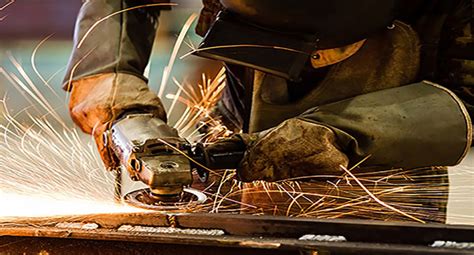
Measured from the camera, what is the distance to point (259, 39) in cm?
154

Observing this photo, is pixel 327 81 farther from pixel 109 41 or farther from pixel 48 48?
pixel 48 48

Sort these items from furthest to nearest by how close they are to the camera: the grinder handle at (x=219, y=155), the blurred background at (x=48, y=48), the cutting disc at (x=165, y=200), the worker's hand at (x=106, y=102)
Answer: the blurred background at (x=48, y=48) → the worker's hand at (x=106, y=102) → the grinder handle at (x=219, y=155) → the cutting disc at (x=165, y=200)

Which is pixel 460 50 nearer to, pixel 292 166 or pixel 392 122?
pixel 392 122

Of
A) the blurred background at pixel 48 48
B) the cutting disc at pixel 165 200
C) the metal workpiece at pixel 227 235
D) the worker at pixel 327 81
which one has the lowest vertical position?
the blurred background at pixel 48 48

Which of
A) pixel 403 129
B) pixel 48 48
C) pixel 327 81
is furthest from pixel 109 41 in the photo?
pixel 48 48

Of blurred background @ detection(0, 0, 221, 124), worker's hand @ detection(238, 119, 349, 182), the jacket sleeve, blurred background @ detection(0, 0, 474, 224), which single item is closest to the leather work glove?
worker's hand @ detection(238, 119, 349, 182)

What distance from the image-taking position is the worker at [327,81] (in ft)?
4.86

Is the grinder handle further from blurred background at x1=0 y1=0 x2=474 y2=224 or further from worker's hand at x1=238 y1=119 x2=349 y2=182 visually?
blurred background at x1=0 y1=0 x2=474 y2=224

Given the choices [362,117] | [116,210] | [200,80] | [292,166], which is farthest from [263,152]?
[200,80]

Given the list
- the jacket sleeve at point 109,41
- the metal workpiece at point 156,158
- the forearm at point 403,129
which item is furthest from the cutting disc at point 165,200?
the jacket sleeve at point 109,41

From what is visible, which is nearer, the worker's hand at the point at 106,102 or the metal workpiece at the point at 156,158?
the metal workpiece at the point at 156,158

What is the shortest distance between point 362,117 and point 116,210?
1.70 feet

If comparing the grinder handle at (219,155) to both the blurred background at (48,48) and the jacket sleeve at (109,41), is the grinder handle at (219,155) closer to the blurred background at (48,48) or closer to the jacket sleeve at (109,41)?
the jacket sleeve at (109,41)

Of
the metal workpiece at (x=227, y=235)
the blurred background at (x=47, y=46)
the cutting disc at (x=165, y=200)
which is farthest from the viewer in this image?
the blurred background at (x=47, y=46)
